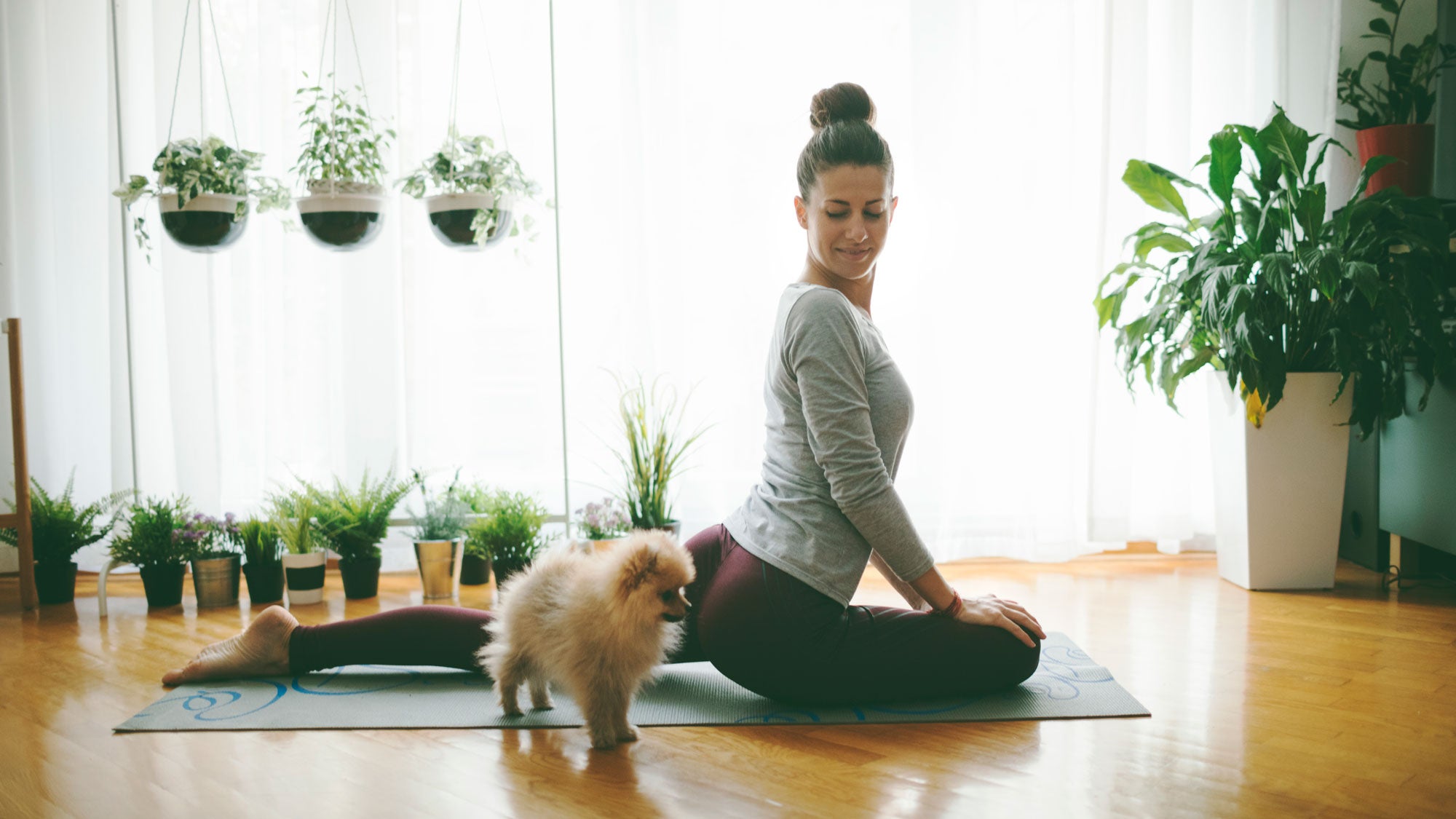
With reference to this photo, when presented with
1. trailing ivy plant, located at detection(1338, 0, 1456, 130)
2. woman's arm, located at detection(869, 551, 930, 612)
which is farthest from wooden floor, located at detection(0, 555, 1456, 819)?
trailing ivy plant, located at detection(1338, 0, 1456, 130)

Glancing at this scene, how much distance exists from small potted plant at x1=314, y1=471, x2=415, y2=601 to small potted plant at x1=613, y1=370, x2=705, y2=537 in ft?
2.40

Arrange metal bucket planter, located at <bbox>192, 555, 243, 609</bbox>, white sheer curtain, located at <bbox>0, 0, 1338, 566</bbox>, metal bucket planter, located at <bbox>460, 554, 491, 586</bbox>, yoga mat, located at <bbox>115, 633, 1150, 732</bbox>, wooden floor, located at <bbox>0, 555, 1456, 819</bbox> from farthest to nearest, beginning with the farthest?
white sheer curtain, located at <bbox>0, 0, 1338, 566</bbox> → metal bucket planter, located at <bbox>460, 554, 491, 586</bbox> → metal bucket planter, located at <bbox>192, 555, 243, 609</bbox> → yoga mat, located at <bbox>115, 633, 1150, 732</bbox> → wooden floor, located at <bbox>0, 555, 1456, 819</bbox>

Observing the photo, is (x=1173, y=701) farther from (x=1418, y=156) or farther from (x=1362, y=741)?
(x=1418, y=156)

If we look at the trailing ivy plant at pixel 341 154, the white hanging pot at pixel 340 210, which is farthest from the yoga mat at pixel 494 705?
the trailing ivy plant at pixel 341 154

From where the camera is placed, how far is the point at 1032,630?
2094 mm

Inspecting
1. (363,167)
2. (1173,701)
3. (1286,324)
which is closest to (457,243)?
(363,167)

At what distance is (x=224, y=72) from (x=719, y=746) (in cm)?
290

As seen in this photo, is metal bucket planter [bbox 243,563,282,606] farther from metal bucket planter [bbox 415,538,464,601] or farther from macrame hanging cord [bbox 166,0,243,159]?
macrame hanging cord [bbox 166,0,243,159]

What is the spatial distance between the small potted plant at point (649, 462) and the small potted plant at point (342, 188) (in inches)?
35.9

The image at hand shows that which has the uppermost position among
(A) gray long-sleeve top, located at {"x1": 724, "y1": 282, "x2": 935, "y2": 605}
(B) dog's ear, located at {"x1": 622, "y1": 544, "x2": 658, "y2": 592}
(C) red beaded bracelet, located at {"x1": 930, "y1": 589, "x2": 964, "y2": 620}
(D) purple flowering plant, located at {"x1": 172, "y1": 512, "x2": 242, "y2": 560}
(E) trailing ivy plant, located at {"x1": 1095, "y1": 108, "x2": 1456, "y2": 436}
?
(E) trailing ivy plant, located at {"x1": 1095, "y1": 108, "x2": 1456, "y2": 436}

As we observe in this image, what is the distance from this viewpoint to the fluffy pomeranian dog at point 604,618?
179 centimetres

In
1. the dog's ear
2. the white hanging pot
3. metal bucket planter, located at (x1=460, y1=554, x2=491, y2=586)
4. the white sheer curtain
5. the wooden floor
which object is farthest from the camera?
the white sheer curtain

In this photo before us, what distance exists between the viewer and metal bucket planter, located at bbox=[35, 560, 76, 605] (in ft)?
10.4

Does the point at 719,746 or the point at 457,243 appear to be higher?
the point at 457,243
